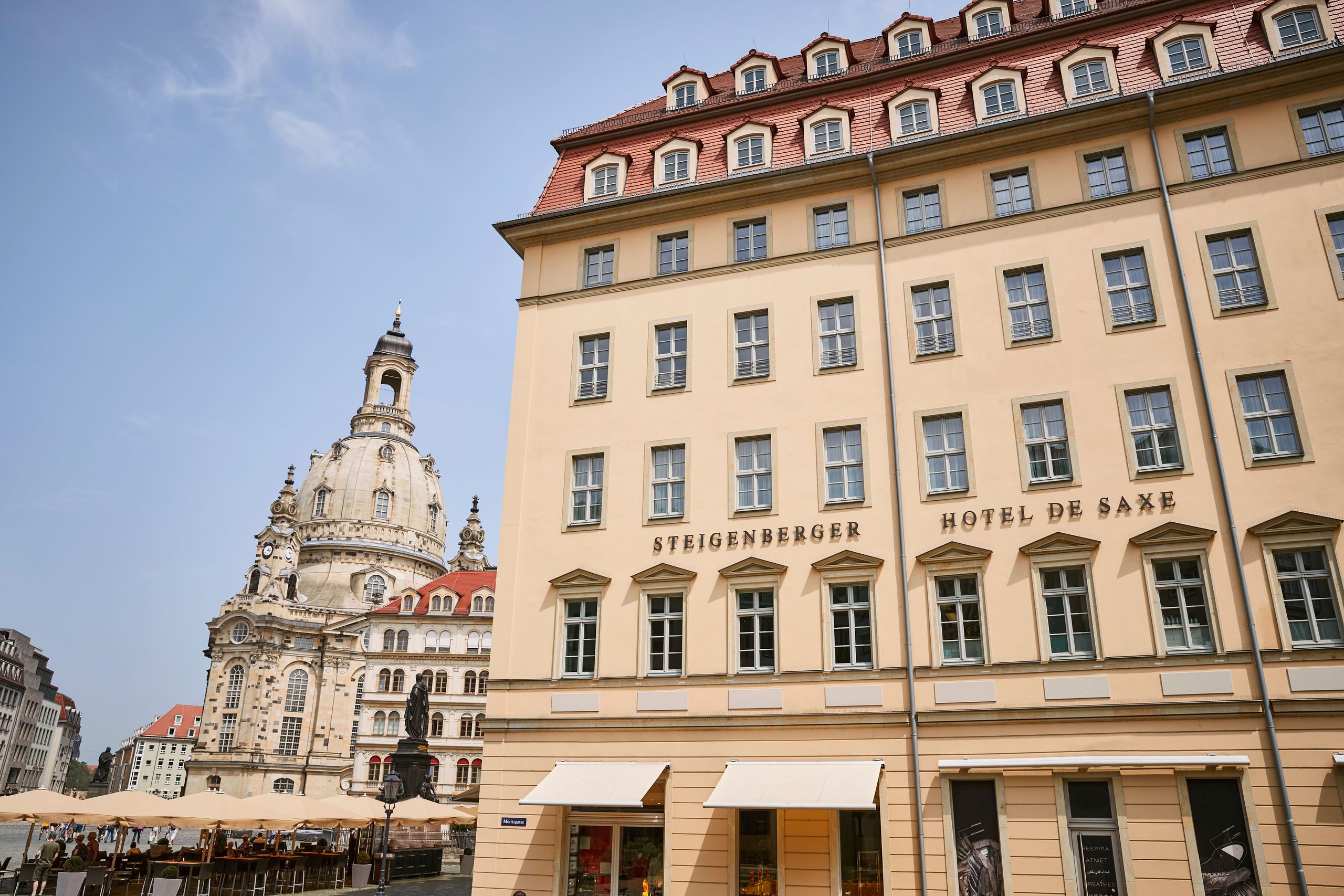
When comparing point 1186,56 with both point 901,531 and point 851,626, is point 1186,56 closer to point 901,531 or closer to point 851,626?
point 901,531

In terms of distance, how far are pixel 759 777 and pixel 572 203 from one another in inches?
640

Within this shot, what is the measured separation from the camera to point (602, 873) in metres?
21.8

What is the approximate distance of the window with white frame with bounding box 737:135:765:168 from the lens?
25812 millimetres

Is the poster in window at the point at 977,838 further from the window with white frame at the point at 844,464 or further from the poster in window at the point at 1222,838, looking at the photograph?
the window with white frame at the point at 844,464

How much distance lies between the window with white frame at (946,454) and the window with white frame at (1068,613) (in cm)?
269

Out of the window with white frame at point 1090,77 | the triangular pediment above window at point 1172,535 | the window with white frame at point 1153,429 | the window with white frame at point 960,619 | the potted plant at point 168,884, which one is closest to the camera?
the triangular pediment above window at point 1172,535

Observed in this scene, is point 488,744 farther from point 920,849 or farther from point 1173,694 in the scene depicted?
point 1173,694

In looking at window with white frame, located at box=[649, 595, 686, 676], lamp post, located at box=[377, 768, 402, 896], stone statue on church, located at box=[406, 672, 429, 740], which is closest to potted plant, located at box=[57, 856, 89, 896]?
lamp post, located at box=[377, 768, 402, 896]

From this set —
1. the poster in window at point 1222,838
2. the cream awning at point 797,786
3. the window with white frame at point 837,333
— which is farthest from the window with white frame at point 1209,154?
the cream awning at point 797,786

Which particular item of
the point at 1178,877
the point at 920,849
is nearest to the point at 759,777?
the point at 920,849

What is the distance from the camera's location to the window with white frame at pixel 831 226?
2466 centimetres

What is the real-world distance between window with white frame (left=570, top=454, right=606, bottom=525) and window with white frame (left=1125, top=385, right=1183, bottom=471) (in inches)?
483

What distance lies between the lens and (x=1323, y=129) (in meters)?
21.3

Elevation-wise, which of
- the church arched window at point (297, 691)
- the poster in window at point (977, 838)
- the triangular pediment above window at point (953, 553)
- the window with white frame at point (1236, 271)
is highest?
the church arched window at point (297, 691)
